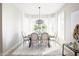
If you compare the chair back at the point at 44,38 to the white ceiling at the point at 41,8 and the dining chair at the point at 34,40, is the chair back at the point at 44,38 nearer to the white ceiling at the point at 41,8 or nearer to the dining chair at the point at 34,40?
the dining chair at the point at 34,40

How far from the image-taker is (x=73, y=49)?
2.63m

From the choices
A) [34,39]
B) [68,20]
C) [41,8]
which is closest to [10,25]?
[34,39]

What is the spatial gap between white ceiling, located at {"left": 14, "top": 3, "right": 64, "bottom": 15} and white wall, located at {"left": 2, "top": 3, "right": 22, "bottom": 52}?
133 mm

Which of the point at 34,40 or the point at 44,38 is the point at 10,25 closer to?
the point at 34,40

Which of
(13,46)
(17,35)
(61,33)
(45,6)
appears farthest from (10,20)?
(61,33)

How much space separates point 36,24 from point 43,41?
15.4 inches

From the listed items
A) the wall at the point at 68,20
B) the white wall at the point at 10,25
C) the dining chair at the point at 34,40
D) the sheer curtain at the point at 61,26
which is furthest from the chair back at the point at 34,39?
the wall at the point at 68,20

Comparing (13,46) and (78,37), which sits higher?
(78,37)

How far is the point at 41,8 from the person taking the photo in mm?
2654

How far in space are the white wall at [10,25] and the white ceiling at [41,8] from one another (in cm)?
13

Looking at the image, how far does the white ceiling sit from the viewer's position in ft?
8.65

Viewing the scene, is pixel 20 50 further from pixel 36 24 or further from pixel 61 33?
pixel 61 33

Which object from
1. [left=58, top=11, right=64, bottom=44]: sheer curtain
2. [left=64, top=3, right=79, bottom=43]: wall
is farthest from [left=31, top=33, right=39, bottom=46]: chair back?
→ [left=64, top=3, right=79, bottom=43]: wall

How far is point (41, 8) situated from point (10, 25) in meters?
0.74
